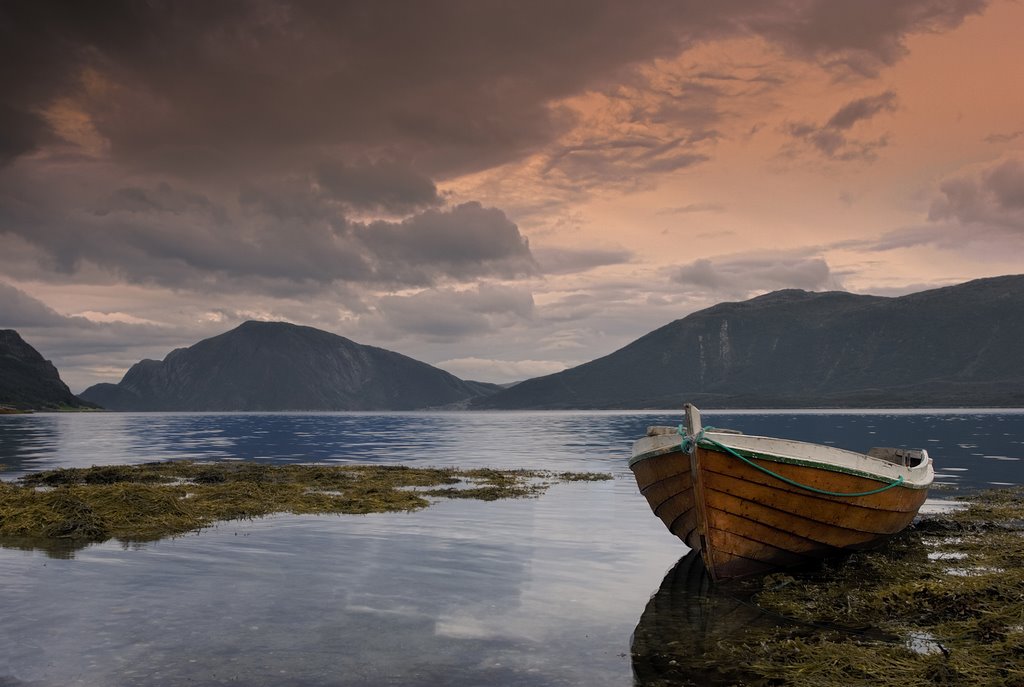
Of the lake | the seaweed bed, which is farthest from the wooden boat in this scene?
the seaweed bed

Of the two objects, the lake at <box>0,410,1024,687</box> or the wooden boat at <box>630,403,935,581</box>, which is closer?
the lake at <box>0,410,1024,687</box>

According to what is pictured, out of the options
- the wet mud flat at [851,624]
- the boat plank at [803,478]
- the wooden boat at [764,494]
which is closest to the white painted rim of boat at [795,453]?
the wooden boat at [764,494]

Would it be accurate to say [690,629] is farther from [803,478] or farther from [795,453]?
[795,453]

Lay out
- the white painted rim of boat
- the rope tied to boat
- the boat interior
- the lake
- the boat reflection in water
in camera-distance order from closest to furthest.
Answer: the boat reflection in water
the lake
the rope tied to boat
the white painted rim of boat
the boat interior

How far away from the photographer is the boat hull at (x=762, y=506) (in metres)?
16.0

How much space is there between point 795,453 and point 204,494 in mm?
26035

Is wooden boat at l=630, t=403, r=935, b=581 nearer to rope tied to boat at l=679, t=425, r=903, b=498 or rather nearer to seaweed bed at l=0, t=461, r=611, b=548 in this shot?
rope tied to boat at l=679, t=425, r=903, b=498

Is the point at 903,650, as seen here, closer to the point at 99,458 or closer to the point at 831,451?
the point at 831,451

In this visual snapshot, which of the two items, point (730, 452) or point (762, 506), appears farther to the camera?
point (762, 506)

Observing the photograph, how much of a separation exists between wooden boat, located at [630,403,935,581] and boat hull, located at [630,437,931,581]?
0.8 inches

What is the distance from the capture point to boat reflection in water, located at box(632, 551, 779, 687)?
37.1ft

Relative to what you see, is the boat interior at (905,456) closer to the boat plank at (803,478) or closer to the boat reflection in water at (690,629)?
the boat plank at (803,478)

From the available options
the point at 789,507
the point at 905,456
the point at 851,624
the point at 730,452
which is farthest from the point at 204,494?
the point at 905,456

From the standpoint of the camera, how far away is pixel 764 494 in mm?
16125
